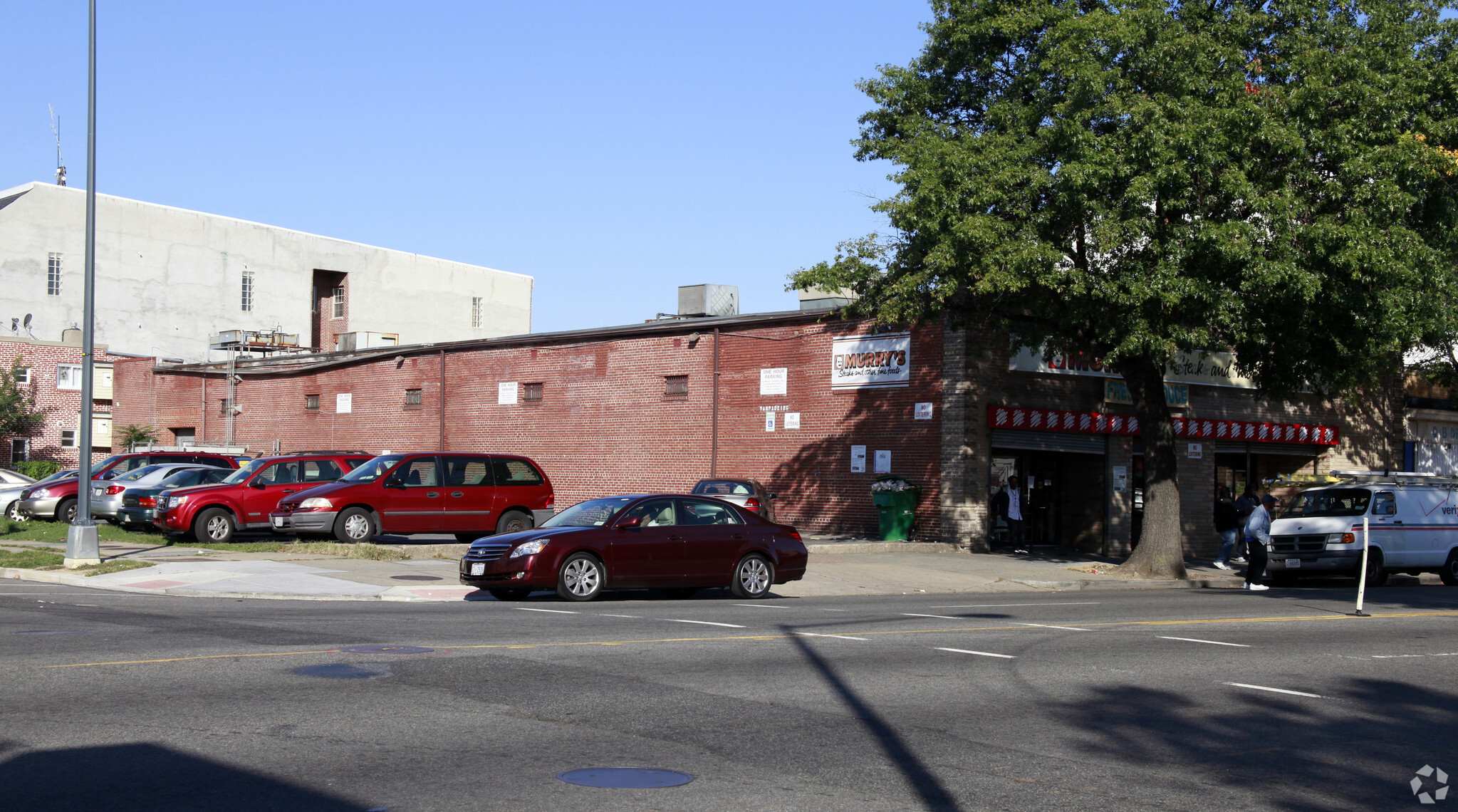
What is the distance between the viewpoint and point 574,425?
3591 cm

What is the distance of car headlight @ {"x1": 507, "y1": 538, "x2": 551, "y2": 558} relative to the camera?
15.2 metres

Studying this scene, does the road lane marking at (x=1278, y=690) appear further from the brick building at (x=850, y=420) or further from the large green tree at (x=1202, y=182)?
the brick building at (x=850, y=420)

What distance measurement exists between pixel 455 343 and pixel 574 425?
233 inches

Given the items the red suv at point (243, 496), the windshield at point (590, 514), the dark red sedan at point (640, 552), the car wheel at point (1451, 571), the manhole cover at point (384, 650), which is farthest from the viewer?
the car wheel at point (1451, 571)

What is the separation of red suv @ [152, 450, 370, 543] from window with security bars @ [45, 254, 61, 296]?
129 feet

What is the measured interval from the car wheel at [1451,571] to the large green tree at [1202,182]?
505 cm

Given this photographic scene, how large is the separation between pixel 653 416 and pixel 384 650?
2329 centimetres

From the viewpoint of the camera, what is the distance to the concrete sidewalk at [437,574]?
54.3ft

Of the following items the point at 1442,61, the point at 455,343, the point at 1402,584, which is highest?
the point at 1442,61

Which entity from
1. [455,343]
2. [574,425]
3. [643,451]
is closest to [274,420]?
[455,343]

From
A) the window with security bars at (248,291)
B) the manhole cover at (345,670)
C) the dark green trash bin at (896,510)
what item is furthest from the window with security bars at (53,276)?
the manhole cover at (345,670)

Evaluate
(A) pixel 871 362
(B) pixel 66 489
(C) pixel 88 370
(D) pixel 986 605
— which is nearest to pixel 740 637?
(D) pixel 986 605

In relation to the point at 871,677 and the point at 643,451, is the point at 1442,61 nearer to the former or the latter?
the point at 871,677

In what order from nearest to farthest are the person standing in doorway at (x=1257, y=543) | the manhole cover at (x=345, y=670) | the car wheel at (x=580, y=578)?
1. the manhole cover at (x=345, y=670)
2. the car wheel at (x=580, y=578)
3. the person standing in doorway at (x=1257, y=543)
